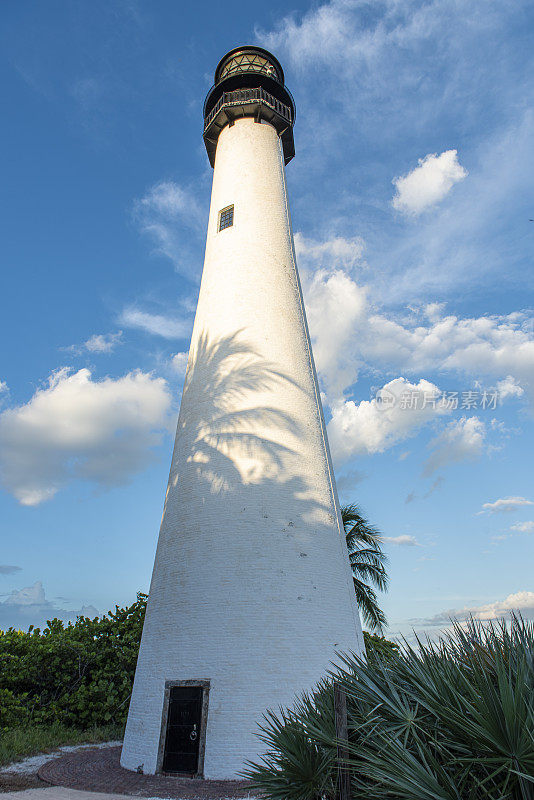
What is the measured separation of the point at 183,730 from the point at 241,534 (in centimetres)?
371

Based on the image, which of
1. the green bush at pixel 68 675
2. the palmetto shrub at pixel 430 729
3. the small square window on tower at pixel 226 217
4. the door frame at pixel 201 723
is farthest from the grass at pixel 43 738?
the small square window on tower at pixel 226 217

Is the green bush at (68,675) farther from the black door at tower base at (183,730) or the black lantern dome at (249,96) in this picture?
the black lantern dome at (249,96)

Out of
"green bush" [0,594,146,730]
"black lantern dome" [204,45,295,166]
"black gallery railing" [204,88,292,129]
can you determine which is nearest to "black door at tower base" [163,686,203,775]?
"green bush" [0,594,146,730]

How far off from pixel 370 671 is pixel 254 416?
306 inches

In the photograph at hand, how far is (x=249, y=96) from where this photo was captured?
18078 mm

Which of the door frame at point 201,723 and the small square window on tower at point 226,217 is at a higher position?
the small square window on tower at point 226,217

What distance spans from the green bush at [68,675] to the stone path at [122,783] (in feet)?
14.3

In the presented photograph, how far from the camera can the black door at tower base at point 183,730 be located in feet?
31.1

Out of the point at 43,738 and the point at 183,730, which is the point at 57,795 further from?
the point at 43,738

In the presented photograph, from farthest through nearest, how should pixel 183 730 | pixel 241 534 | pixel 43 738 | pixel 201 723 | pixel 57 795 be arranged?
pixel 43 738, pixel 241 534, pixel 183 730, pixel 201 723, pixel 57 795

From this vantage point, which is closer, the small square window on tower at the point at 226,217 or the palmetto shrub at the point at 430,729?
the palmetto shrub at the point at 430,729

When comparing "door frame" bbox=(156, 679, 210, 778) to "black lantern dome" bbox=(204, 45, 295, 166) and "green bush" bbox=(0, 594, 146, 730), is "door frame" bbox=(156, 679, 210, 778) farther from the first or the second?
"black lantern dome" bbox=(204, 45, 295, 166)

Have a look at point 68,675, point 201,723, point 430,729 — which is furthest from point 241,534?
point 68,675

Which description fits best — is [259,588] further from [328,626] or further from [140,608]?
[140,608]
